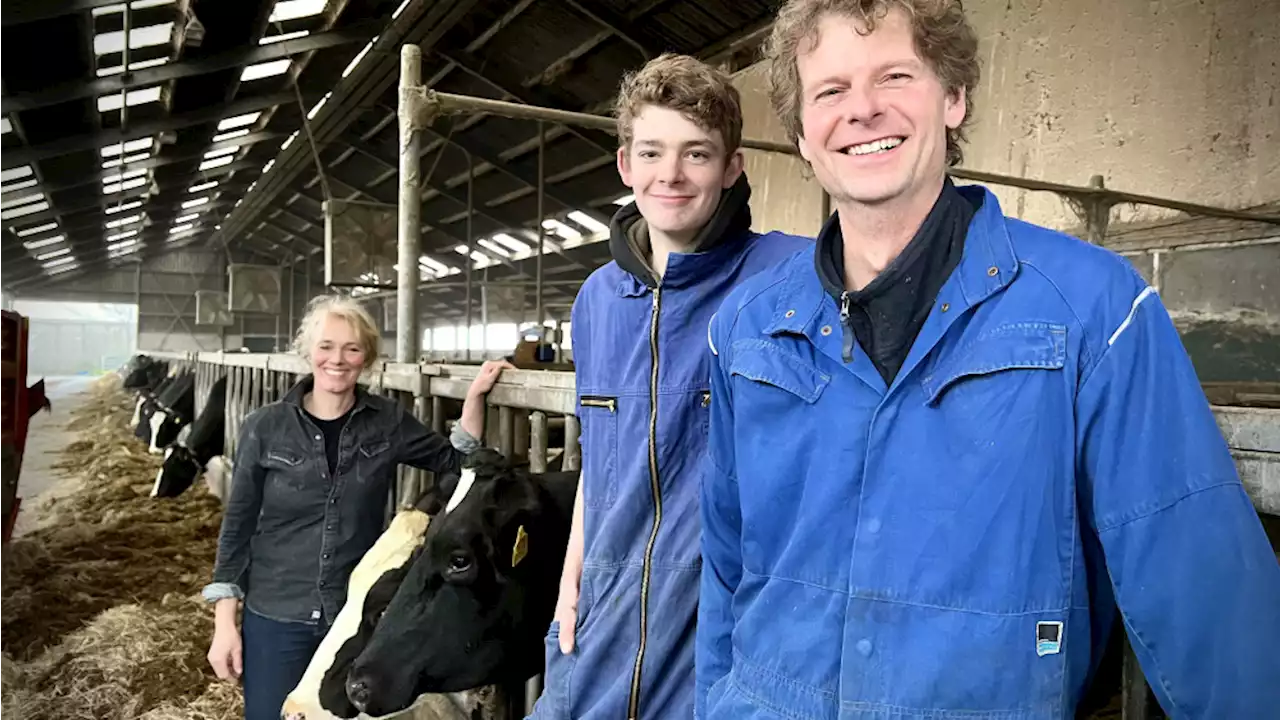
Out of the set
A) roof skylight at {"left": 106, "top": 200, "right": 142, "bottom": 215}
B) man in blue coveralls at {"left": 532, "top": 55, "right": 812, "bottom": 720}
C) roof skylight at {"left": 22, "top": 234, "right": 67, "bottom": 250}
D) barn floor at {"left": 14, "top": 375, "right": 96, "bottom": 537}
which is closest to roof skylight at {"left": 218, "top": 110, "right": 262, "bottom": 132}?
barn floor at {"left": 14, "top": 375, "right": 96, "bottom": 537}

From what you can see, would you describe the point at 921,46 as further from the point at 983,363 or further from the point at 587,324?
the point at 587,324

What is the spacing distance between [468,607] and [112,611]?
431 centimetres

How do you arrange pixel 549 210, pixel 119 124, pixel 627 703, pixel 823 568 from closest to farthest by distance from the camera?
pixel 823 568 < pixel 627 703 < pixel 119 124 < pixel 549 210

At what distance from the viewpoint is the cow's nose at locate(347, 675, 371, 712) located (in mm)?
2066

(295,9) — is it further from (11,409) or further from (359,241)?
(11,409)

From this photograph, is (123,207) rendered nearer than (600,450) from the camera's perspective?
No

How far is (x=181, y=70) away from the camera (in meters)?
8.95

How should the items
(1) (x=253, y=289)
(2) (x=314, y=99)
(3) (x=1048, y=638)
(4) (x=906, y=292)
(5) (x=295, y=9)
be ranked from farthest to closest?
(1) (x=253, y=289)
(2) (x=314, y=99)
(5) (x=295, y=9)
(4) (x=906, y=292)
(3) (x=1048, y=638)

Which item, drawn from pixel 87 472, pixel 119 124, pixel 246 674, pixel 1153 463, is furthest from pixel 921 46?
pixel 119 124

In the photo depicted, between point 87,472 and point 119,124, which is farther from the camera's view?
point 119,124

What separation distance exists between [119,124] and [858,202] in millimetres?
12284

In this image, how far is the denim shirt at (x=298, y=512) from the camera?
113 inches

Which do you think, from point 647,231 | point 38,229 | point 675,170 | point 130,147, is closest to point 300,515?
point 647,231

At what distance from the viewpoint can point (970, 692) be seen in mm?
947
